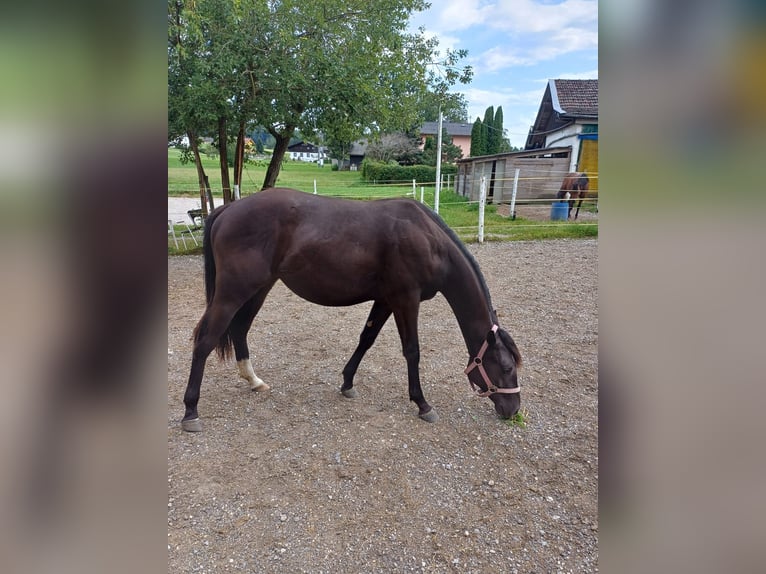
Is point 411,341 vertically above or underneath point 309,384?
above

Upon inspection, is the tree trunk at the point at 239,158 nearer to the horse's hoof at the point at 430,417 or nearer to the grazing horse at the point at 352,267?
the grazing horse at the point at 352,267

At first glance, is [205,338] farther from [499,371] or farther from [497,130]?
[497,130]

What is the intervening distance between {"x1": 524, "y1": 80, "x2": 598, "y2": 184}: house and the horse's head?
10.7 meters

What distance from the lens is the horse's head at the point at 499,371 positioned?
306cm

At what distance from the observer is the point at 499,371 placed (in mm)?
3098

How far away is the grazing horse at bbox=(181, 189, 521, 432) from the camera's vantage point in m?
3.08

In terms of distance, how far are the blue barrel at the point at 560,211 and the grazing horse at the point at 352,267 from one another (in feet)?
34.9

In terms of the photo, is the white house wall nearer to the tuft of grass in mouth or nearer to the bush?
the bush
